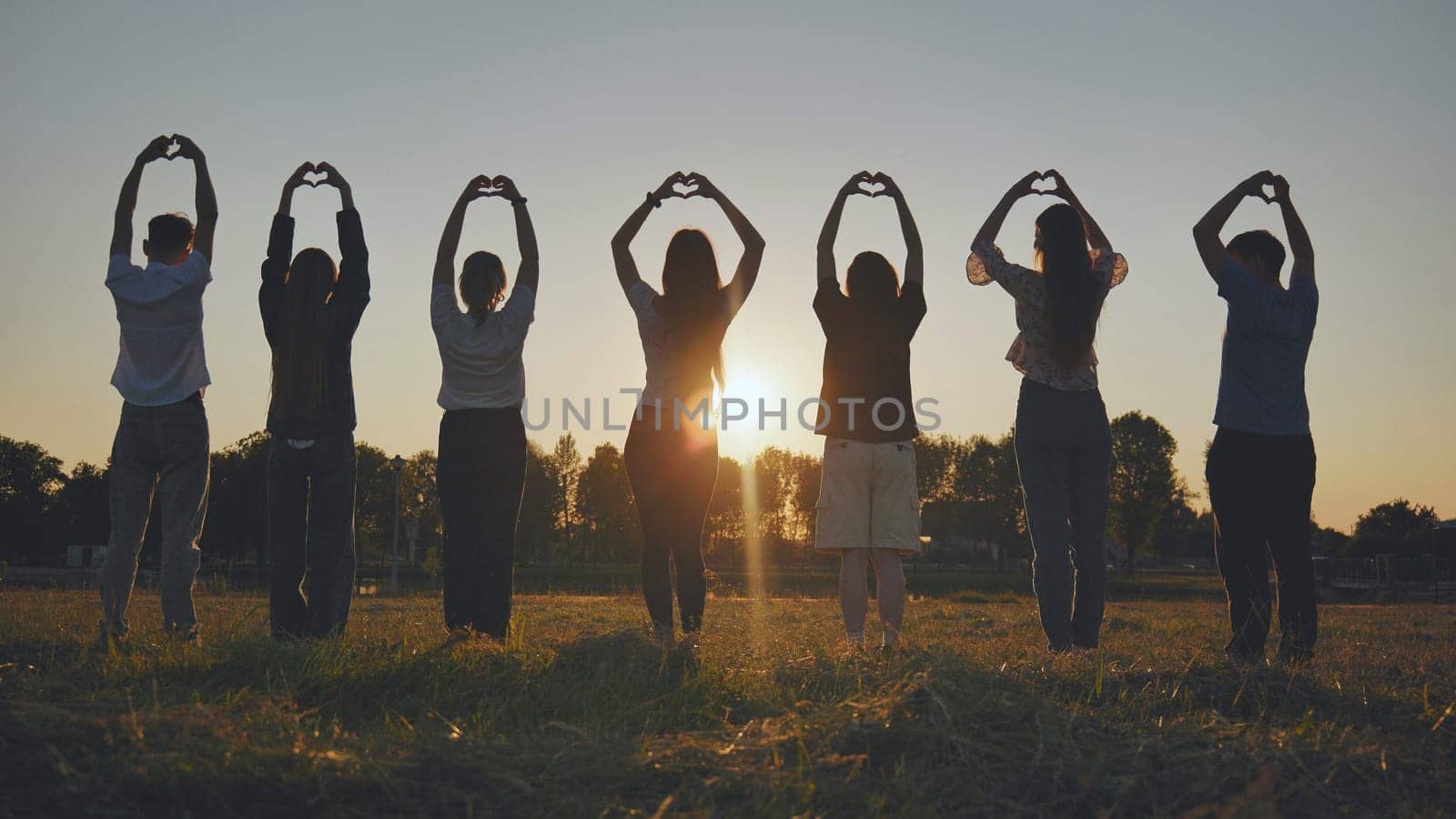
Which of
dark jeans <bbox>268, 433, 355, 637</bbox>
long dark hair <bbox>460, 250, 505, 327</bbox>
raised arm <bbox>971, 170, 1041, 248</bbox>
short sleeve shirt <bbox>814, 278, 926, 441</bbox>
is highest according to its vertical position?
raised arm <bbox>971, 170, 1041, 248</bbox>

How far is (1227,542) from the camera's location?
237 inches

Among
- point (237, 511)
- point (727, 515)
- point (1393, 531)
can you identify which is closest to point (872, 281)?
point (237, 511)

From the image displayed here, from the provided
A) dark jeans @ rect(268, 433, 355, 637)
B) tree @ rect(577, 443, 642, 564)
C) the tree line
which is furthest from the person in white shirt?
tree @ rect(577, 443, 642, 564)

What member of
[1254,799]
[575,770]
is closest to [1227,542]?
[1254,799]

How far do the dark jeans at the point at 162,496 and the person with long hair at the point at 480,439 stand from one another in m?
1.41

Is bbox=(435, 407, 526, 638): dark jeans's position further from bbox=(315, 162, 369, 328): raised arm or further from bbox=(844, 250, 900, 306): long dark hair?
bbox=(844, 250, 900, 306): long dark hair

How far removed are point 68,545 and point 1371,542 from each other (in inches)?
3748

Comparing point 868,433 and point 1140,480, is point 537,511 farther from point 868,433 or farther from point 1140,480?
point 868,433

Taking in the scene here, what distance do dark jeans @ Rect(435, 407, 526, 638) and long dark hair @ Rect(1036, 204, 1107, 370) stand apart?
131 inches

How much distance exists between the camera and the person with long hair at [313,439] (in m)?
6.18

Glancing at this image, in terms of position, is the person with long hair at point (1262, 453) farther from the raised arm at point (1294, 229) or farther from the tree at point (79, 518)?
the tree at point (79, 518)

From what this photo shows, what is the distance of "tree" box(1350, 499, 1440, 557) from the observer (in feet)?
247

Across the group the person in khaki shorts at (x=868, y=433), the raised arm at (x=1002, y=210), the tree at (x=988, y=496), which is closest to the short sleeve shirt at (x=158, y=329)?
the person in khaki shorts at (x=868, y=433)

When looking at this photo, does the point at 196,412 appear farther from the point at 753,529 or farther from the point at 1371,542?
the point at 1371,542
